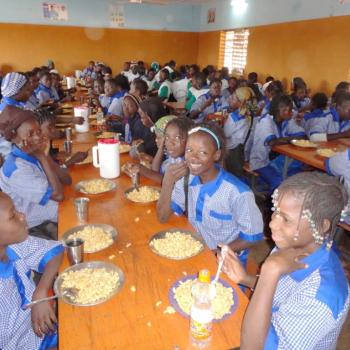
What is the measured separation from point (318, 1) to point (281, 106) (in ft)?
16.0

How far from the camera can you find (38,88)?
6719mm

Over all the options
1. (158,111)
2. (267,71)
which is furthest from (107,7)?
(158,111)

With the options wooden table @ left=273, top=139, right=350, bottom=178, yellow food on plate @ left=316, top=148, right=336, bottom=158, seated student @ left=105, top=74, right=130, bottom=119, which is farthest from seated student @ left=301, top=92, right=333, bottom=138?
seated student @ left=105, top=74, right=130, bottom=119

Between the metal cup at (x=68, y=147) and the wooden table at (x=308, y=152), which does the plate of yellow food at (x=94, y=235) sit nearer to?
the metal cup at (x=68, y=147)

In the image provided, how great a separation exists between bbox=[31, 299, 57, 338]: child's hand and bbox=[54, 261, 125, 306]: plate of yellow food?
206 mm

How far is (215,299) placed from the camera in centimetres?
130

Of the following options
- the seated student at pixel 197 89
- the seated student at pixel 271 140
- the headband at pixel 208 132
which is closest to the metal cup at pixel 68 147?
the headband at pixel 208 132

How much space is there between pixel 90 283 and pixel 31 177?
1.15m

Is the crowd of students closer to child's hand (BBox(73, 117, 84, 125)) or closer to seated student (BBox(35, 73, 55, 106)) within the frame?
child's hand (BBox(73, 117, 84, 125))

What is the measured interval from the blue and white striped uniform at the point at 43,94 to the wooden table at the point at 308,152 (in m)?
4.60

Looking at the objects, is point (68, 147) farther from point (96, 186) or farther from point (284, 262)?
point (284, 262)

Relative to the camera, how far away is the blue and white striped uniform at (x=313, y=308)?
1.07m

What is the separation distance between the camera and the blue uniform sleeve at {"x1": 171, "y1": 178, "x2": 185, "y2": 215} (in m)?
2.15

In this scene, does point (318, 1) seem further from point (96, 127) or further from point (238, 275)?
point (238, 275)
